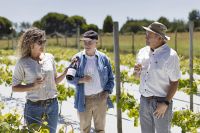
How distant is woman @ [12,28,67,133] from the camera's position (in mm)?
3672

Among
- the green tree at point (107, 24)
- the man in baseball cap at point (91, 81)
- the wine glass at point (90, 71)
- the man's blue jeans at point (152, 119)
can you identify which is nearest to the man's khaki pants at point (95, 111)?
the man in baseball cap at point (91, 81)

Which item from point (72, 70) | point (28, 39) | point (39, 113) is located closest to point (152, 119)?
point (72, 70)

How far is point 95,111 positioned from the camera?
4.52 m

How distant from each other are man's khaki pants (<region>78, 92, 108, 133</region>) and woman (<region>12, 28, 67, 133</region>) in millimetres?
674

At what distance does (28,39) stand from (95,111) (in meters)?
1.27

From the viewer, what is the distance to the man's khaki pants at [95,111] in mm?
4445

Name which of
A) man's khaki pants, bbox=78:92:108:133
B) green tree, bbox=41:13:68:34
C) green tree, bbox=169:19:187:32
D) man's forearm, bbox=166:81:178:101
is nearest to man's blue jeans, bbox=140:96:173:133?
man's forearm, bbox=166:81:178:101

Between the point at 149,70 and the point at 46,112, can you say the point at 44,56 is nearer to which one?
the point at 46,112

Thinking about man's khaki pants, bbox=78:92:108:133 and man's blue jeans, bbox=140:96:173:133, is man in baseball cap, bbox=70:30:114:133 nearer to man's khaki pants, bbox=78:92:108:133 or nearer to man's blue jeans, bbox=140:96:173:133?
man's khaki pants, bbox=78:92:108:133

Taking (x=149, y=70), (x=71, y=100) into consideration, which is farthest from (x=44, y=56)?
(x=71, y=100)

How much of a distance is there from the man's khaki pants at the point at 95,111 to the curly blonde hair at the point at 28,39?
1.02 metres

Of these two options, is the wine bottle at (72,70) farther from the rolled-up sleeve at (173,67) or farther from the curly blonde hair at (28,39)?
the rolled-up sleeve at (173,67)

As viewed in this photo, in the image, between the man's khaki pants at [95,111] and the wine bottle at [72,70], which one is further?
the man's khaki pants at [95,111]

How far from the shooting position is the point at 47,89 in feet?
12.5
